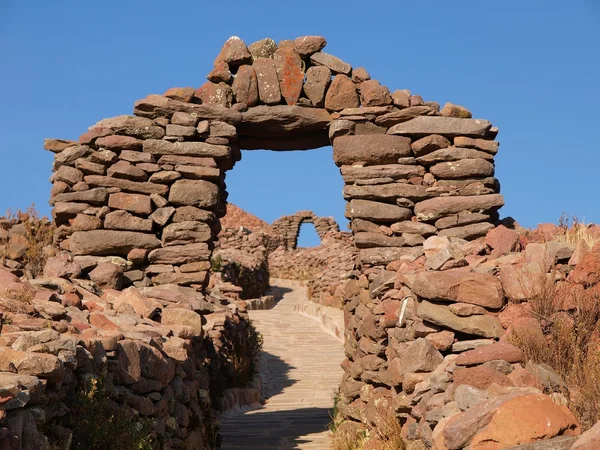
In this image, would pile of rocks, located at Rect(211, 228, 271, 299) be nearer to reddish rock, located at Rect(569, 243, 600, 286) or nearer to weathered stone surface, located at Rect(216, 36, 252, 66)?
weathered stone surface, located at Rect(216, 36, 252, 66)

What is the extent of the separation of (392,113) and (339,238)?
20.6 meters

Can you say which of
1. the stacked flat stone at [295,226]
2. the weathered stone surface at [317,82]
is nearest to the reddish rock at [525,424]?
the weathered stone surface at [317,82]

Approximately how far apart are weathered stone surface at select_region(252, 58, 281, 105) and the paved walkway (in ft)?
12.9

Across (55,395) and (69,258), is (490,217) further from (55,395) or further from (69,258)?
(55,395)

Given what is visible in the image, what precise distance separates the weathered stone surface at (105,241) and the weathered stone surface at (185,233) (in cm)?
18

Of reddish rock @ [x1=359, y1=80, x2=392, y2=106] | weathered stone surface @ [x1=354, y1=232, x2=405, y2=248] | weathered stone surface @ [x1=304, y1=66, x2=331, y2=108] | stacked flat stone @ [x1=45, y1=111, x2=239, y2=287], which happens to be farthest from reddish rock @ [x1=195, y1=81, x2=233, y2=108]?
weathered stone surface @ [x1=354, y1=232, x2=405, y2=248]

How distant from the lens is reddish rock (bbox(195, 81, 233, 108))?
8.77 metres

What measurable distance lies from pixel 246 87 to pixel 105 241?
245 cm

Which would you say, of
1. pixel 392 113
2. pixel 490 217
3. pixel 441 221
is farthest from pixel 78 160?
pixel 490 217

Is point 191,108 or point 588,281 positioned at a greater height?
point 191,108

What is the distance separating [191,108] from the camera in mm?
8594

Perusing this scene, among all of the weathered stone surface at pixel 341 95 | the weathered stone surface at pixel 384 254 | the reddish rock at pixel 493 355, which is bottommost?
the reddish rock at pixel 493 355

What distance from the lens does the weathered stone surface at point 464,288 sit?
561 centimetres

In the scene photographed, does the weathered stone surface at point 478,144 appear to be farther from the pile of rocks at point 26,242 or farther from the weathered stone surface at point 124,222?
the pile of rocks at point 26,242
